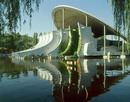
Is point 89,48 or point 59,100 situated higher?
point 89,48

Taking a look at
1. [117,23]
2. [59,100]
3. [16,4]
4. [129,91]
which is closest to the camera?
[16,4]

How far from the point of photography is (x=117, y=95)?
11070 mm

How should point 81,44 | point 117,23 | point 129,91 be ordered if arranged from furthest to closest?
1. point 81,44
2. point 129,91
3. point 117,23

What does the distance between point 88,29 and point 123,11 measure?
55.4 m

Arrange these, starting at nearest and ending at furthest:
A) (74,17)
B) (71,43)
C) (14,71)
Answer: (14,71) < (71,43) < (74,17)

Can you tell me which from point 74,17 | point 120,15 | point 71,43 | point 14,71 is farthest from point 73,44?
point 120,15

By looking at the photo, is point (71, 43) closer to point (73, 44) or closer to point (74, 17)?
point (73, 44)

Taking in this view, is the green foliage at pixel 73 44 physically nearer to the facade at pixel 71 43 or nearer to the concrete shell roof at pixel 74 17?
the facade at pixel 71 43

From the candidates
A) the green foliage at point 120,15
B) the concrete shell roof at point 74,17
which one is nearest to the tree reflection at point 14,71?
the green foliage at point 120,15

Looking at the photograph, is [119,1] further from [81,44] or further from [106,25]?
[106,25]

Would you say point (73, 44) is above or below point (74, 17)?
below

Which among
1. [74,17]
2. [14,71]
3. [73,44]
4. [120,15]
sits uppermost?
[74,17]

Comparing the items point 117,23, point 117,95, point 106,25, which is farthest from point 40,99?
point 106,25

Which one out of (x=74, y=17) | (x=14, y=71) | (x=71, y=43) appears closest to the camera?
(x=14, y=71)
